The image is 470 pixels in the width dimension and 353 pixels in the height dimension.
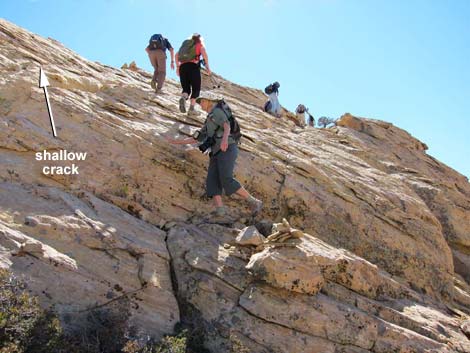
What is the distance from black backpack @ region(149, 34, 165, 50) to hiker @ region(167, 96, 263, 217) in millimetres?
5780

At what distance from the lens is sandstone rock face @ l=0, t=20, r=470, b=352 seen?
7.44m

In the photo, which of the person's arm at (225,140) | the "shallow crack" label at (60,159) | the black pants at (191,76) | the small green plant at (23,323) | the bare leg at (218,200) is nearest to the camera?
the small green plant at (23,323)

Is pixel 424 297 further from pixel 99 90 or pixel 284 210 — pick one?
pixel 99 90

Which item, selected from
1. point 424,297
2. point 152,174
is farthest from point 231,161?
point 424,297

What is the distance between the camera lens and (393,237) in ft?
38.7

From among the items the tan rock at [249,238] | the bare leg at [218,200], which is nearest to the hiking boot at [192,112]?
the bare leg at [218,200]

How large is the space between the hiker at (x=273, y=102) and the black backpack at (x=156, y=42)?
30.2 ft

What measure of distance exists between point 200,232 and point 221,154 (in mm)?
2111

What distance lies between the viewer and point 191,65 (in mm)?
14000

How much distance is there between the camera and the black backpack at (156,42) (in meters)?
14.9

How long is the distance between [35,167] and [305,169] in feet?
25.3

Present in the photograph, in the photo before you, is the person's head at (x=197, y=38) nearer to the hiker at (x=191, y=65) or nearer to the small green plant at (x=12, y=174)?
the hiker at (x=191, y=65)

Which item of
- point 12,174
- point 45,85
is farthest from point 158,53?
point 12,174

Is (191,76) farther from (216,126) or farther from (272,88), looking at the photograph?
(272,88)
